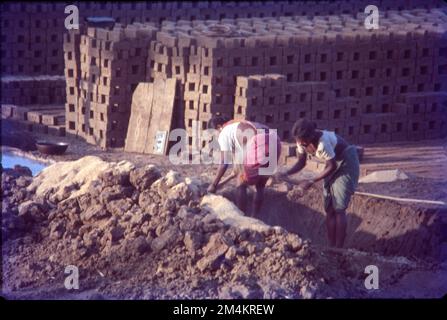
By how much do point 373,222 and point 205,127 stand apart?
382cm

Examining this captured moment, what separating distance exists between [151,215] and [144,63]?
5.48 metres

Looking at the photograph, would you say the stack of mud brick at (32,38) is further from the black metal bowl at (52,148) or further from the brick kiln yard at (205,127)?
the black metal bowl at (52,148)

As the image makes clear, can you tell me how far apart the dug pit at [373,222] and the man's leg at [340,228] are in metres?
0.59

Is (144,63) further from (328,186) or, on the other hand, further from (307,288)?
(307,288)

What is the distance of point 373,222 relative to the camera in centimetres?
1327

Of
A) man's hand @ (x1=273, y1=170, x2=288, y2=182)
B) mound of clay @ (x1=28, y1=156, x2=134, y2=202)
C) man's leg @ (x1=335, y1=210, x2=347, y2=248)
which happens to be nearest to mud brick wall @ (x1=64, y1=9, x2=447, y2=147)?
man's hand @ (x1=273, y1=170, x2=288, y2=182)

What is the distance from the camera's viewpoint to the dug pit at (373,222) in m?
12.8

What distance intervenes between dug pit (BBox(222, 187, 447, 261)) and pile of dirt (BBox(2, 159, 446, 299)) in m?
0.48

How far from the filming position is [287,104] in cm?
1634

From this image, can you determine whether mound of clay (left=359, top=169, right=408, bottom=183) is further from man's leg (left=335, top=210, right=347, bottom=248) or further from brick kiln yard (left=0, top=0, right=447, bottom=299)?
man's leg (left=335, top=210, right=347, bottom=248)

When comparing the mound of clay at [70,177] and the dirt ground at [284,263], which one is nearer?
the dirt ground at [284,263]

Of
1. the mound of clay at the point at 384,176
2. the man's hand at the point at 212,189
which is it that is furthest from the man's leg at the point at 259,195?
the mound of clay at the point at 384,176

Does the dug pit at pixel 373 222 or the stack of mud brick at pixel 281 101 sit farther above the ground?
the stack of mud brick at pixel 281 101

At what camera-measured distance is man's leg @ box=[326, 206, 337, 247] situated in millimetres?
12520
